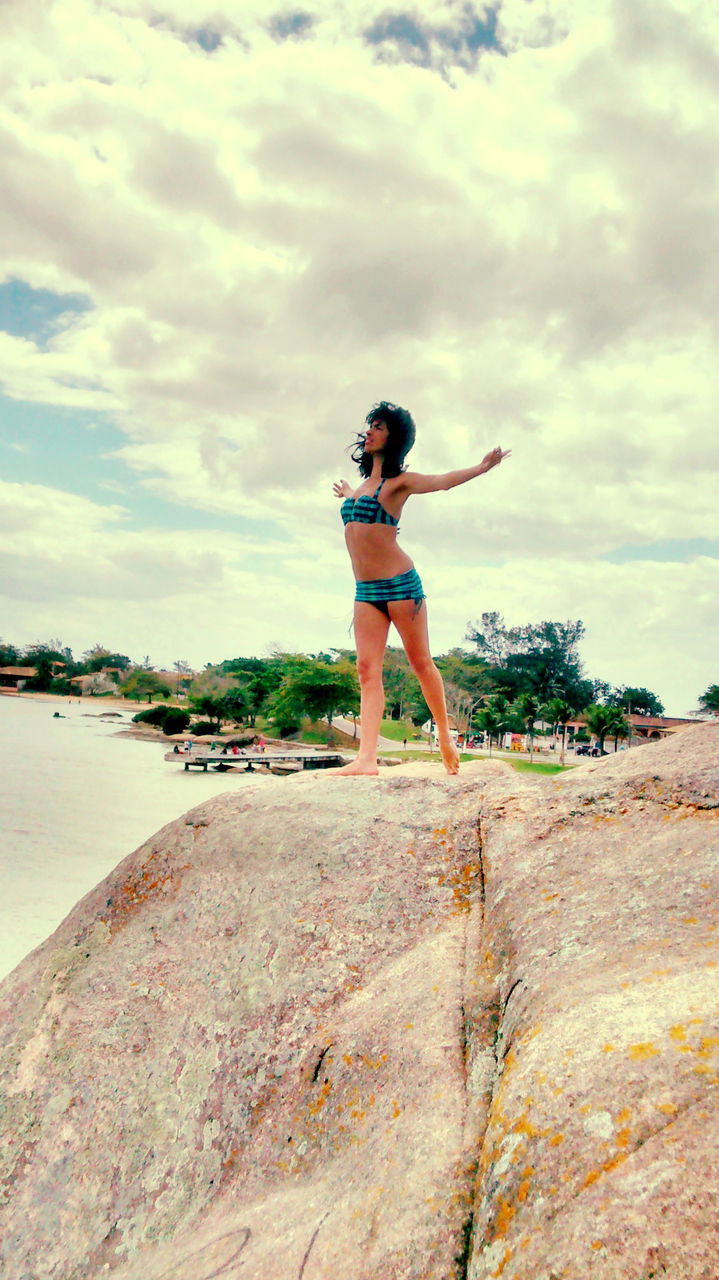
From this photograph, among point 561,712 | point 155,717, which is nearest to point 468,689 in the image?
point 561,712

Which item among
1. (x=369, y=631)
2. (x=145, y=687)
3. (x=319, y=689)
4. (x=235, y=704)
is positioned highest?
(x=369, y=631)

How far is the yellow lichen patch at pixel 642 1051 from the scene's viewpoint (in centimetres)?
196

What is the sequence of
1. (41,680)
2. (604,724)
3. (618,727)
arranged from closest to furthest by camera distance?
1. (604,724)
2. (618,727)
3. (41,680)

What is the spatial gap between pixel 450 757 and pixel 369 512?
6.25ft

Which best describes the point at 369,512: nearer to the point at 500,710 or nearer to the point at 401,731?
the point at 401,731

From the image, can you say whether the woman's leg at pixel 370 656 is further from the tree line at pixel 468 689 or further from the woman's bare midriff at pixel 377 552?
the tree line at pixel 468 689

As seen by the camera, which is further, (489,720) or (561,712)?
(489,720)

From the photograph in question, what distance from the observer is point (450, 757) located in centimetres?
560

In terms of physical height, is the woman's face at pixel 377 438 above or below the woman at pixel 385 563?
above

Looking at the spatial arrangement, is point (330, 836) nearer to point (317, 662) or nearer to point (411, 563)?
point (411, 563)

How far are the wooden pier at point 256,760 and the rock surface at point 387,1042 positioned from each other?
43821 mm

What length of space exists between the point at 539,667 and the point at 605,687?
8285 millimetres

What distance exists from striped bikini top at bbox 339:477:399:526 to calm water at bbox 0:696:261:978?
6.72ft

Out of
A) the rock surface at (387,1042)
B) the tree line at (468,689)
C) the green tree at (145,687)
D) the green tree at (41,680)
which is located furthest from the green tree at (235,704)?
the rock surface at (387,1042)
